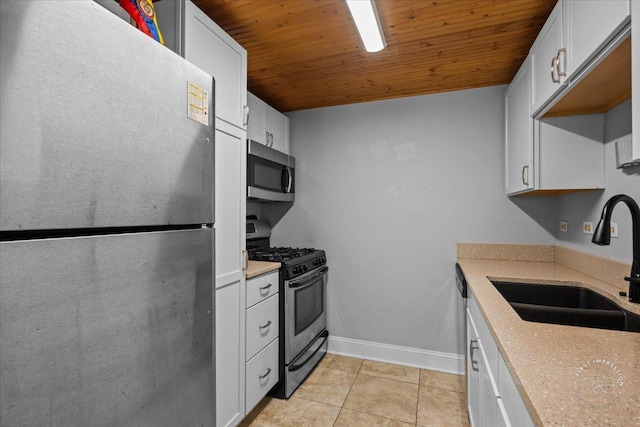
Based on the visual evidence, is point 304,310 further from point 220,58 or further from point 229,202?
point 220,58

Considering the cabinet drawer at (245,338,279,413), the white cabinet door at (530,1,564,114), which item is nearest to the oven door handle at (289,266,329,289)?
the cabinet drawer at (245,338,279,413)

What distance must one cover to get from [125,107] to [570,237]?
106 inches

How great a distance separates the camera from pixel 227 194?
176cm

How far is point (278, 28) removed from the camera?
185 centimetres

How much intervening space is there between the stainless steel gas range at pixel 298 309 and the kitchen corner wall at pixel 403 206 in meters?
0.23

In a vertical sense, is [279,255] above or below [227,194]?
below

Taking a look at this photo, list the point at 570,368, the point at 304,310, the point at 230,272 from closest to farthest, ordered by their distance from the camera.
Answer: the point at 570,368 < the point at 230,272 < the point at 304,310

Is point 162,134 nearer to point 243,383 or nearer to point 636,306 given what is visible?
point 243,383

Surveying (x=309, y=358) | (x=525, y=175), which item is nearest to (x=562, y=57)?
(x=525, y=175)

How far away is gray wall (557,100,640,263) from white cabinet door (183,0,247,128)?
6.68ft

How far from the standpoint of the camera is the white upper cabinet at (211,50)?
1.44 metres

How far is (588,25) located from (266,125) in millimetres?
2164

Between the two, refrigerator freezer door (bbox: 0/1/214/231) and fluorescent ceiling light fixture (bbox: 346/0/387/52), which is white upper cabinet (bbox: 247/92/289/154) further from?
refrigerator freezer door (bbox: 0/1/214/231)

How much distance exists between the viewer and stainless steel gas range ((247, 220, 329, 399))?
2.31 meters
